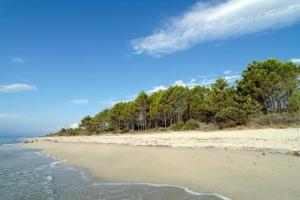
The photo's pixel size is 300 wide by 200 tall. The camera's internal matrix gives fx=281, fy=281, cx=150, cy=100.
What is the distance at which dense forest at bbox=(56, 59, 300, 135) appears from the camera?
34.2m

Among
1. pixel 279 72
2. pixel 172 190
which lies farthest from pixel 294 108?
pixel 172 190

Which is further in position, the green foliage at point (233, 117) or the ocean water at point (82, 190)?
the green foliage at point (233, 117)

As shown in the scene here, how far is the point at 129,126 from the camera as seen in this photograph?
6838cm

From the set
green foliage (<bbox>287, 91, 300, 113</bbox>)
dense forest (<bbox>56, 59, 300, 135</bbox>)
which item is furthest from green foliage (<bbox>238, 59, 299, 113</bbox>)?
green foliage (<bbox>287, 91, 300, 113</bbox>)

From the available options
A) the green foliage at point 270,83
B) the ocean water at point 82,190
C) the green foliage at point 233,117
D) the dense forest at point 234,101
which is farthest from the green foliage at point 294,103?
the ocean water at point 82,190

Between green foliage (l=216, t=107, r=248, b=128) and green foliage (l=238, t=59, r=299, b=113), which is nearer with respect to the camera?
green foliage (l=216, t=107, r=248, b=128)

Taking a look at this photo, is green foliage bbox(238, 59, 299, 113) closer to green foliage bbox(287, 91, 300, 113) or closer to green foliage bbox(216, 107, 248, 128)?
green foliage bbox(287, 91, 300, 113)

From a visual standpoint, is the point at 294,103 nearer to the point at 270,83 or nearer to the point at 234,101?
the point at 270,83

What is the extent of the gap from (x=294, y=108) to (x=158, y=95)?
2921 centimetres

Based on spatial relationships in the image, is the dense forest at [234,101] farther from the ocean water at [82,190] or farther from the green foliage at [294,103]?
the ocean water at [82,190]

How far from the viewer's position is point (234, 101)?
39281 millimetres

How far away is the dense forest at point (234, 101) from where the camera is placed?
3416 cm

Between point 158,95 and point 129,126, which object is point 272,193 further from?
point 129,126

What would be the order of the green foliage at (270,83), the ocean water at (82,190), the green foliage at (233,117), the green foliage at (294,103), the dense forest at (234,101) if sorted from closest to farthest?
the ocean water at (82,190) < the green foliage at (294,103) < the green foliage at (233,117) < the dense forest at (234,101) < the green foliage at (270,83)
